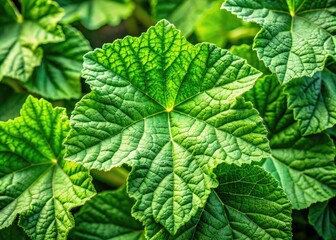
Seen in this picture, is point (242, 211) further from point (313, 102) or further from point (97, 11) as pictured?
point (97, 11)

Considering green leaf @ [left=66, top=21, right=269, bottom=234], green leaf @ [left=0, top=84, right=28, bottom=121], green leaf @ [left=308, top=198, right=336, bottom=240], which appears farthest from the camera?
green leaf @ [left=0, top=84, right=28, bottom=121]

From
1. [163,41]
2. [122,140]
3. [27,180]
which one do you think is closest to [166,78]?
[163,41]

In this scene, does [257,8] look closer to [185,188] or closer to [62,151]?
[185,188]

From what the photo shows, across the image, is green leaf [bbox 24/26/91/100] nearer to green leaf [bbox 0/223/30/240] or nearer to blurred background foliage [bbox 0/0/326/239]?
blurred background foliage [bbox 0/0/326/239]

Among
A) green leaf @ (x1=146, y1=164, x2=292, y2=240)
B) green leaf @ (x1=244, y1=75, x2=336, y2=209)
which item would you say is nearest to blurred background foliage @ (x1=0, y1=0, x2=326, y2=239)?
green leaf @ (x1=244, y1=75, x2=336, y2=209)

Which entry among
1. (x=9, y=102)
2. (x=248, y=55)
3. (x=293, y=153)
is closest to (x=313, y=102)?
(x=293, y=153)

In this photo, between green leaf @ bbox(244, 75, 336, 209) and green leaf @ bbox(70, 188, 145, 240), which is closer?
green leaf @ bbox(244, 75, 336, 209)
